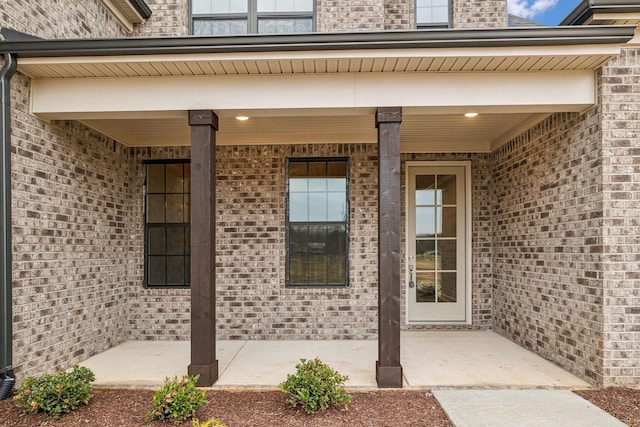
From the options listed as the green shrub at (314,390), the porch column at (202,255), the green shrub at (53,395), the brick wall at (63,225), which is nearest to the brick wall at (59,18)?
the brick wall at (63,225)

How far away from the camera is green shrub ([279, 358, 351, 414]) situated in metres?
3.12

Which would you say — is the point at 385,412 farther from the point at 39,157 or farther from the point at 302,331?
the point at 39,157

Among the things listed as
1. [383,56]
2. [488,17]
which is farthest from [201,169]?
[488,17]

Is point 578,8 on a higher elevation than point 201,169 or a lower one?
higher

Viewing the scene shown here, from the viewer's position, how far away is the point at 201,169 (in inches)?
148

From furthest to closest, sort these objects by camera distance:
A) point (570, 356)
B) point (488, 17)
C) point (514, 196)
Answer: point (488, 17), point (514, 196), point (570, 356)

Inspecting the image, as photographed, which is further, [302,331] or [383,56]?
[302,331]

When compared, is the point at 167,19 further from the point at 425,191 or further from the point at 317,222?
the point at 425,191

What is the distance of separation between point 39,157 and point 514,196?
565cm

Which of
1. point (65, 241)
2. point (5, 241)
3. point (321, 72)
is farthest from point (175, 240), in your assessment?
point (321, 72)

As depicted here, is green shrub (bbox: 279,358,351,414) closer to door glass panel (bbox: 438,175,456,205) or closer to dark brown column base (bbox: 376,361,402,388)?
dark brown column base (bbox: 376,361,402,388)

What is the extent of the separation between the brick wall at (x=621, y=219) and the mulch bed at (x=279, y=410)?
1.14 feet

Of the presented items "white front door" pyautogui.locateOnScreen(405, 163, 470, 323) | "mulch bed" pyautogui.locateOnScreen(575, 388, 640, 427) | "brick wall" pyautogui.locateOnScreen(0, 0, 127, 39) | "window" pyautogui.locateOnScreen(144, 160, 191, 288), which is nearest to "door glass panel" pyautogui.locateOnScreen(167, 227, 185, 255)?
"window" pyautogui.locateOnScreen(144, 160, 191, 288)

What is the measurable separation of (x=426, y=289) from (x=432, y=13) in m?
4.13
